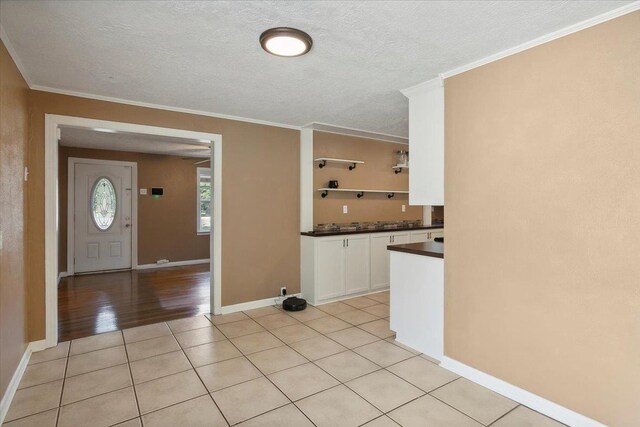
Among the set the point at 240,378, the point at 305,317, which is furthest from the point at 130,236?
the point at 240,378

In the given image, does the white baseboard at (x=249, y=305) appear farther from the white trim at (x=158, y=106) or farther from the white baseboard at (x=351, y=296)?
the white trim at (x=158, y=106)

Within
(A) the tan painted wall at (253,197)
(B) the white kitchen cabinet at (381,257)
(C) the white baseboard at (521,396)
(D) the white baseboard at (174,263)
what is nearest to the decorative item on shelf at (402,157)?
(B) the white kitchen cabinet at (381,257)

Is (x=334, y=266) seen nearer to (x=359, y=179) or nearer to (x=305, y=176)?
(x=305, y=176)

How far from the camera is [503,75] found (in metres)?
2.38

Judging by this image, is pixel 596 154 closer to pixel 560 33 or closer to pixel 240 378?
pixel 560 33

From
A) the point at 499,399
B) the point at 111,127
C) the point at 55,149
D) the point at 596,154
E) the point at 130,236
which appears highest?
the point at 111,127

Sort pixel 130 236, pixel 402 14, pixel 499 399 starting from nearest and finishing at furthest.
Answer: pixel 402 14 < pixel 499 399 < pixel 130 236

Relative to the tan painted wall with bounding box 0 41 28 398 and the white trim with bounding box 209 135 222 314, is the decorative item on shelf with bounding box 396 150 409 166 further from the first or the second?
the tan painted wall with bounding box 0 41 28 398

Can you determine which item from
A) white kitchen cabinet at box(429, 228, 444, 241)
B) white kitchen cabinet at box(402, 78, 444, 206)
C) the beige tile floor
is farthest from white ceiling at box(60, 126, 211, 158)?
white kitchen cabinet at box(429, 228, 444, 241)

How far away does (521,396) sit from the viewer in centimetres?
227

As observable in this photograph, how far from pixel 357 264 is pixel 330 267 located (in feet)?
1.46

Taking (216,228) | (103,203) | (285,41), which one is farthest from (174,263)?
(285,41)

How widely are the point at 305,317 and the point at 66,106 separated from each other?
3238mm

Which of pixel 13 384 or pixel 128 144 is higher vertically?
pixel 128 144
